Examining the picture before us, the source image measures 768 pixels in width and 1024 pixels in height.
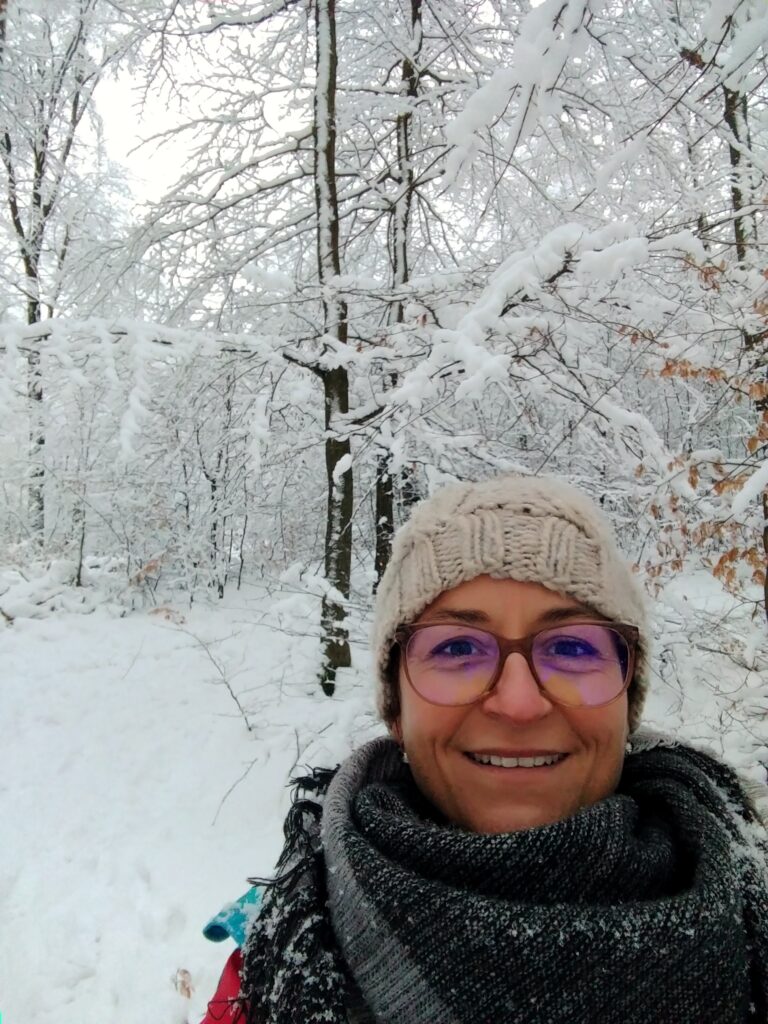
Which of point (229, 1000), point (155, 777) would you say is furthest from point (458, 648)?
point (155, 777)

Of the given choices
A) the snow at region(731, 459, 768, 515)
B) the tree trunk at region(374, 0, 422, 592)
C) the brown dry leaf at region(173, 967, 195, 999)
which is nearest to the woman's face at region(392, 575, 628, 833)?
the snow at region(731, 459, 768, 515)

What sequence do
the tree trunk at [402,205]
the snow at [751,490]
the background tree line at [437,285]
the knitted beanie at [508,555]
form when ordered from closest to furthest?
the knitted beanie at [508,555], the snow at [751,490], the background tree line at [437,285], the tree trunk at [402,205]

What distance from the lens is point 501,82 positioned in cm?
147

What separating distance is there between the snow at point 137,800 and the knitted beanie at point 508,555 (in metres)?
2.59

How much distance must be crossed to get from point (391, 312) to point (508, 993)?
4969mm

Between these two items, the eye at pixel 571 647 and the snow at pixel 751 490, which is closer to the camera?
the eye at pixel 571 647

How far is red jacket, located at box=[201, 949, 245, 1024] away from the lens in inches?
42.8

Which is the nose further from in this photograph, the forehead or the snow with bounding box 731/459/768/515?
the snow with bounding box 731/459/768/515

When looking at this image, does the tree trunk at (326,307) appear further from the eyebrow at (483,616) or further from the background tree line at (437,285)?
the eyebrow at (483,616)

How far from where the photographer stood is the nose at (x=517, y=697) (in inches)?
39.8

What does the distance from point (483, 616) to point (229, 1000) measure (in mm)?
850

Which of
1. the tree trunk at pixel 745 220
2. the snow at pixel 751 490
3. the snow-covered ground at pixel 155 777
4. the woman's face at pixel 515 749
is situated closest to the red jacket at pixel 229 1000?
the woman's face at pixel 515 749

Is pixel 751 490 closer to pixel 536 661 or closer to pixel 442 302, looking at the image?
pixel 536 661

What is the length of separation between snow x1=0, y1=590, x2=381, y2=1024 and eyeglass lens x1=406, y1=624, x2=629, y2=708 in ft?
8.57
